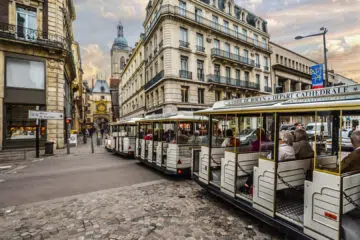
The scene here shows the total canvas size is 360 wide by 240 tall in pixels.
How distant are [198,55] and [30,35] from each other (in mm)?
17719

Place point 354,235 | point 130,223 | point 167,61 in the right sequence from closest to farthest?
point 354,235, point 130,223, point 167,61

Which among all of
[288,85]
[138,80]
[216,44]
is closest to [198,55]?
[216,44]

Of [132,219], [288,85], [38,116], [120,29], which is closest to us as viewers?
[132,219]

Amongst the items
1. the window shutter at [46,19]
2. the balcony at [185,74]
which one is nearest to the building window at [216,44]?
the balcony at [185,74]

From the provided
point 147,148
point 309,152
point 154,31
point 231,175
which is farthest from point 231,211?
point 154,31

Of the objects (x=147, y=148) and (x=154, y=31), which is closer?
(x=147, y=148)

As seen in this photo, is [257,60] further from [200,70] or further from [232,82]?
[200,70]

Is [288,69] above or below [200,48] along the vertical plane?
above

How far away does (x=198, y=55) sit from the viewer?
25.3 m

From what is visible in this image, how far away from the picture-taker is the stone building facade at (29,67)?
1532cm

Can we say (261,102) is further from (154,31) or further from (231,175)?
(154,31)

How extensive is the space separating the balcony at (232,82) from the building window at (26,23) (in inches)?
756

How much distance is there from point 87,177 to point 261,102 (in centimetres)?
749

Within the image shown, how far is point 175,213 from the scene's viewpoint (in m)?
4.66
